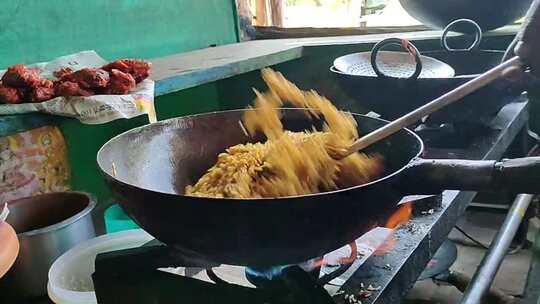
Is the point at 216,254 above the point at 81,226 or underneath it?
above

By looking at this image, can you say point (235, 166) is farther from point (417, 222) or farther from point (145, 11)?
point (145, 11)

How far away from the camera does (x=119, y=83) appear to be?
1.73m

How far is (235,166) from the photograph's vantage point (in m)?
0.87

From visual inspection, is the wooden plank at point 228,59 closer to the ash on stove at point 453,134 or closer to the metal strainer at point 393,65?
the metal strainer at point 393,65

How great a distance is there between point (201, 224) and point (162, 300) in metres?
0.25

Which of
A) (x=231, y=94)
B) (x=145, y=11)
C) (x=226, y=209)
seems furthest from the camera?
(x=231, y=94)

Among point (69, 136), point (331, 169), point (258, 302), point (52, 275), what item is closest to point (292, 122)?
point (331, 169)

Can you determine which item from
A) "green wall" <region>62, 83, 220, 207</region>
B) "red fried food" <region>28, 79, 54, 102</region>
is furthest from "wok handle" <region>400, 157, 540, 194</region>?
"green wall" <region>62, 83, 220, 207</region>

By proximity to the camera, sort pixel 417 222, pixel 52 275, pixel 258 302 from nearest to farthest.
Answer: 1. pixel 258 302
2. pixel 417 222
3. pixel 52 275

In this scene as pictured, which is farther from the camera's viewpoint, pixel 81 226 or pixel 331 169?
pixel 81 226

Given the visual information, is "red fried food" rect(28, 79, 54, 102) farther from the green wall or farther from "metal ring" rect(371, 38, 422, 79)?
"metal ring" rect(371, 38, 422, 79)

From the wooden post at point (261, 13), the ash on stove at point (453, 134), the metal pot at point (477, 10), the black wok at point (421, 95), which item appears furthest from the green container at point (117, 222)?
the wooden post at point (261, 13)

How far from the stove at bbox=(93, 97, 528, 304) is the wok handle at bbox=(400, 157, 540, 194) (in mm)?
201

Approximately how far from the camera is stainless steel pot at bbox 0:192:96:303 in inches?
59.4
